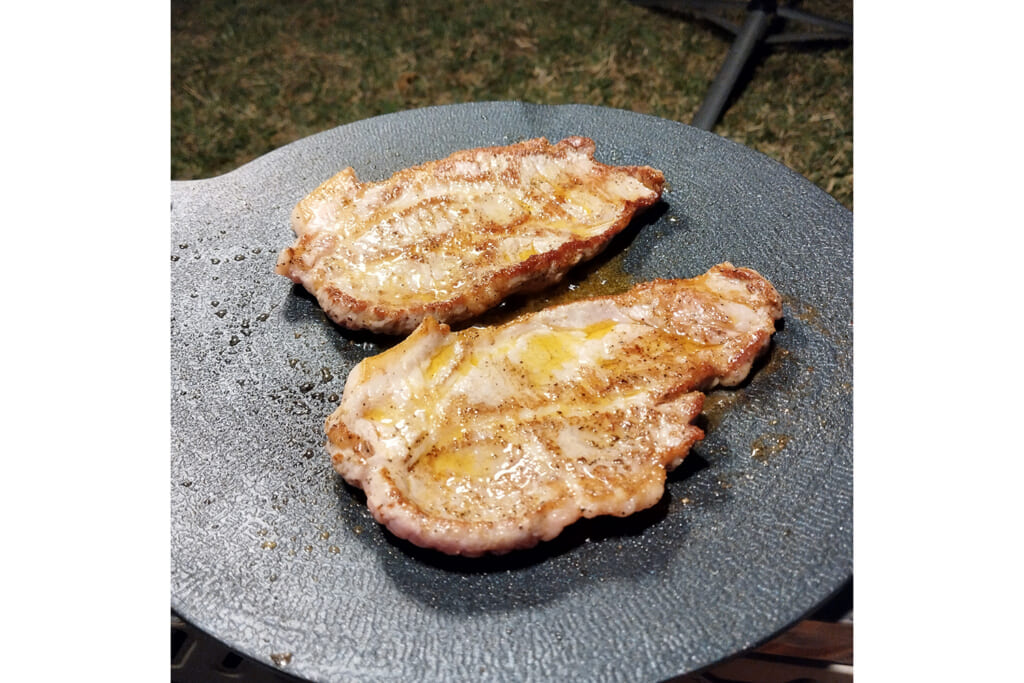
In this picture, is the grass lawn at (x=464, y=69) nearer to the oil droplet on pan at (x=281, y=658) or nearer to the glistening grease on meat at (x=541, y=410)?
the glistening grease on meat at (x=541, y=410)

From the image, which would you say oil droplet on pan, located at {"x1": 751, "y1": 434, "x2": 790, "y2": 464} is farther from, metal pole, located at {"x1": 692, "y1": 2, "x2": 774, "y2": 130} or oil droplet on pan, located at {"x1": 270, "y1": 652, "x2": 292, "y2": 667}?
metal pole, located at {"x1": 692, "y1": 2, "x2": 774, "y2": 130}

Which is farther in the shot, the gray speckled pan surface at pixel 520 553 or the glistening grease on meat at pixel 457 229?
the glistening grease on meat at pixel 457 229

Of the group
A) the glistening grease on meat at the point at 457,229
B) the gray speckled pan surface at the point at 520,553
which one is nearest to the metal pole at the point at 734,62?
the gray speckled pan surface at the point at 520,553

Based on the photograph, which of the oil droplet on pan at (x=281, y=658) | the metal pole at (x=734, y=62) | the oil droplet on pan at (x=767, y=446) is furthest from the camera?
the metal pole at (x=734, y=62)

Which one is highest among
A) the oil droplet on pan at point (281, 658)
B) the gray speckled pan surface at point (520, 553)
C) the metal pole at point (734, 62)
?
the metal pole at point (734, 62)

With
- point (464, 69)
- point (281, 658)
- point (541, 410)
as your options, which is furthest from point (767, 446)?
point (464, 69)

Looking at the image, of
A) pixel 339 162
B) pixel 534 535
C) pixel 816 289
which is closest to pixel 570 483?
pixel 534 535
